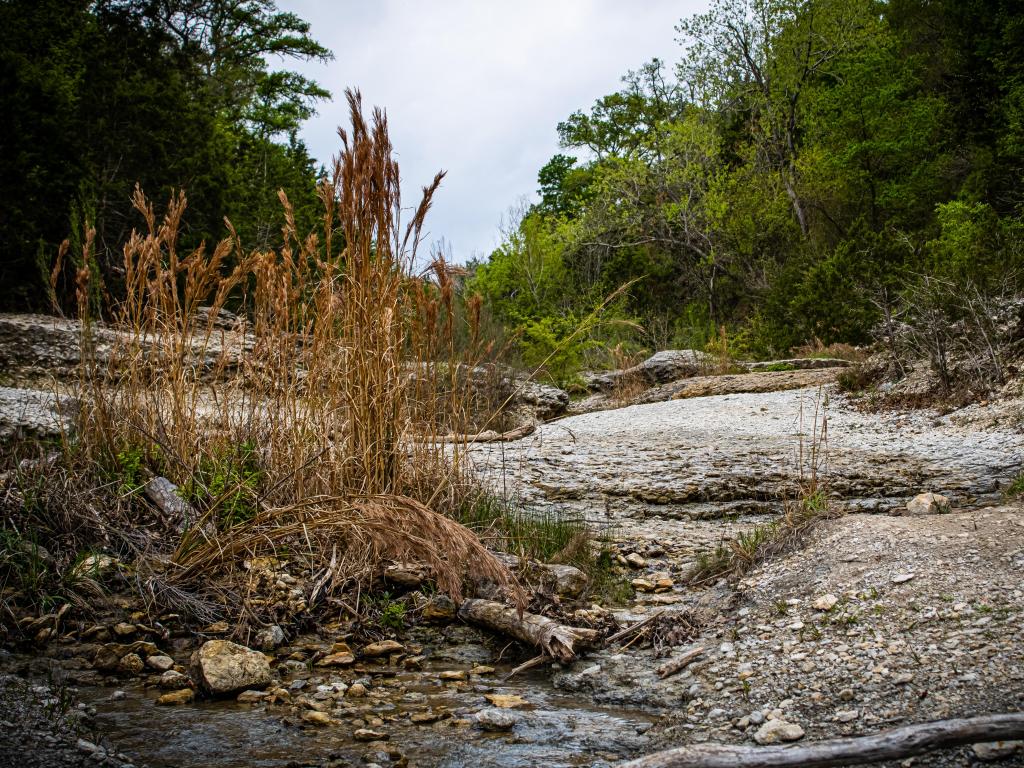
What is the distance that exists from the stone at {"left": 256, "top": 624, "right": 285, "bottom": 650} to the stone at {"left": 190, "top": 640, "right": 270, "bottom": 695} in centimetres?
23

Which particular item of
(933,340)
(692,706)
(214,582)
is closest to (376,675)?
(214,582)

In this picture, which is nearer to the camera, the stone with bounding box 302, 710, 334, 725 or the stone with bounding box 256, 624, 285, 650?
the stone with bounding box 302, 710, 334, 725

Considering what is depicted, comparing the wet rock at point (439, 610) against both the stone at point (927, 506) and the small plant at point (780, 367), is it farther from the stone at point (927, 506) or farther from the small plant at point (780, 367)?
the small plant at point (780, 367)

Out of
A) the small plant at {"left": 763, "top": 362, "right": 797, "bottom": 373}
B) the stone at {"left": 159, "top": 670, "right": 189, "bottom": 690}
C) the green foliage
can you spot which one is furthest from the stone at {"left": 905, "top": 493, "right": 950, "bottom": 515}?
the small plant at {"left": 763, "top": 362, "right": 797, "bottom": 373}

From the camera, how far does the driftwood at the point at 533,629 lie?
256 cm

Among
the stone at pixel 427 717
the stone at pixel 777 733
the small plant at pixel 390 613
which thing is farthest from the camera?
the small plant at pixel 390 613

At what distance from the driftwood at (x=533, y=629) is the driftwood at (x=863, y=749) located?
3.47 ft

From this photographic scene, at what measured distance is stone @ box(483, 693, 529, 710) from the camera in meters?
2.21

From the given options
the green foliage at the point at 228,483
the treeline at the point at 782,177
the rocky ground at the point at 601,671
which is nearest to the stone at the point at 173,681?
the rocky ground at the point at 601,671

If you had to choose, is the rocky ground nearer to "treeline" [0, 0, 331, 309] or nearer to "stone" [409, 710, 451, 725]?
"stone" [409, 710, 451, 725]

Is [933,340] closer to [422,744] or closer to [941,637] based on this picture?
[941,637]

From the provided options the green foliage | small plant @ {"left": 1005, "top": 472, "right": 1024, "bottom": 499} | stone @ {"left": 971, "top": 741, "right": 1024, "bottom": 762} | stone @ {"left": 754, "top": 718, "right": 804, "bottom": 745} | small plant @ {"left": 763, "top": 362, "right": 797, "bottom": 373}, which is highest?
small plant @ {"left": 763, "top": 362, "right": 797, "bottom": 373}

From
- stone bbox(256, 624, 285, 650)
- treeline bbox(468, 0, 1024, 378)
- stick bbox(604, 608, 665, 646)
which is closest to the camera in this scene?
stone bbox(256, 624, 285, 650)

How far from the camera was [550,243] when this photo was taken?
82.2 feet
